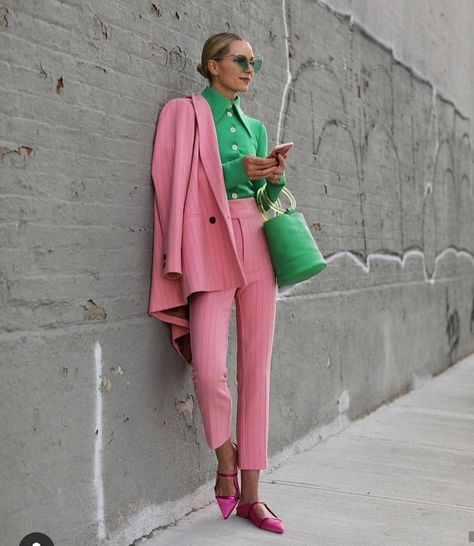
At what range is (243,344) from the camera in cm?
351

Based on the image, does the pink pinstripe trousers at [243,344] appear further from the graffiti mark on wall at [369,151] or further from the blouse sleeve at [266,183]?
the graffiti mark on wall at [369,151]

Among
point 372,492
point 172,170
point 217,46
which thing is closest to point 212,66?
point 217,46

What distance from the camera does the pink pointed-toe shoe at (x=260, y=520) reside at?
3.42 metres

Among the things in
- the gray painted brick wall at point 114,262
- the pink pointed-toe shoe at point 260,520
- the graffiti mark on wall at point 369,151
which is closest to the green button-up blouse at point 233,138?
the gray painted brick wall at point 114,262

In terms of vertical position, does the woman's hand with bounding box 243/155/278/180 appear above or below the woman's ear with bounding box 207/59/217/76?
below

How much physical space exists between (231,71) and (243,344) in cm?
112

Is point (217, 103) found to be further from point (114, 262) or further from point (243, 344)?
point (243, 344)

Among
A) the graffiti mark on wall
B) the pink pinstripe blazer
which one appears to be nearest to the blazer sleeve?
the pink pinstripe blazer

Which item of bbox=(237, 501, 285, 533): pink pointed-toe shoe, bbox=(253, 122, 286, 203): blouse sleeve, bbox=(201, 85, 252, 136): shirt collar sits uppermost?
bbox=(201, 85, 252, 136): shirt collar

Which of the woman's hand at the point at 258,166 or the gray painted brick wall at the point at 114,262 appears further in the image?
the woman's hand at the point at 258,166

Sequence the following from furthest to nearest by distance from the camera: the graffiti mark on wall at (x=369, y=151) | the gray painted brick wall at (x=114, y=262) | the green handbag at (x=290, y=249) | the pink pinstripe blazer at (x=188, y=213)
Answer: the graffiti mark on wall at (x=369, y=151), the green handbag at (x=290, y=249), the pink pinstripe blazer at (x=188, y=213), the gray painted brick wall at (x=114, y=262)

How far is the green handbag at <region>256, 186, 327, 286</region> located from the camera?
3371 millimetres

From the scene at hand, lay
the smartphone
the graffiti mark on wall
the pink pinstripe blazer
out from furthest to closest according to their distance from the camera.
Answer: the graffiti mark on wall < the pink pinstripe blazer < the smartphone

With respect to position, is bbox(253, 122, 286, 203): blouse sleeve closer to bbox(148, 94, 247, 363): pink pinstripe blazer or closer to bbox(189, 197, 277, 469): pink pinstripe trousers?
bbox(189, 197, 277, 469): pink pinstripe trousers
